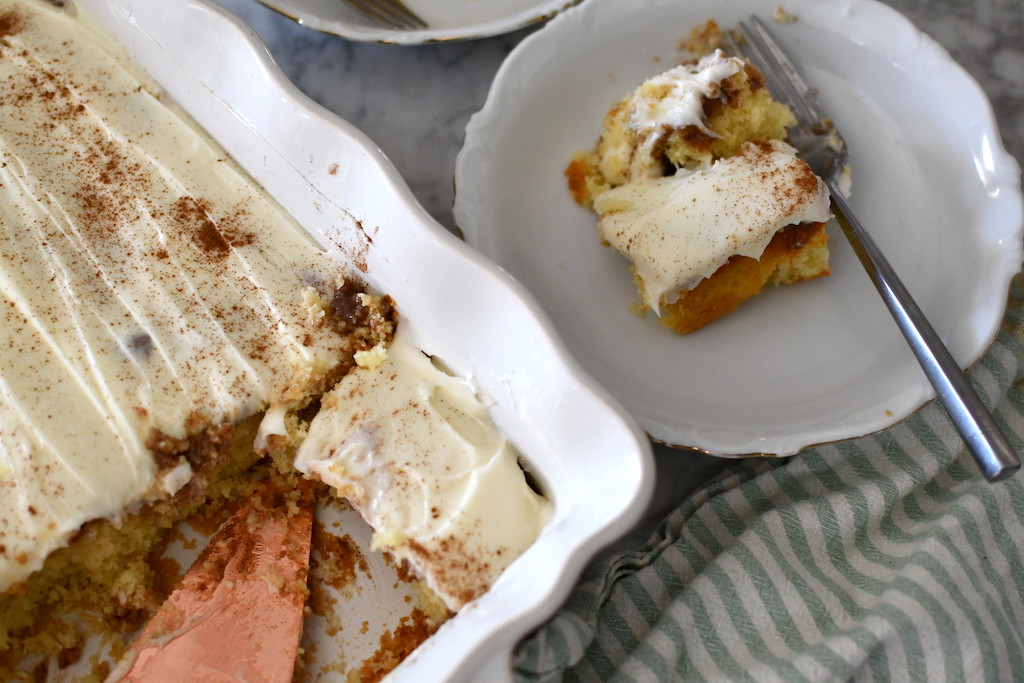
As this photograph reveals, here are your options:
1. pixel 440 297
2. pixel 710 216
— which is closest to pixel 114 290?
pixel 440 297

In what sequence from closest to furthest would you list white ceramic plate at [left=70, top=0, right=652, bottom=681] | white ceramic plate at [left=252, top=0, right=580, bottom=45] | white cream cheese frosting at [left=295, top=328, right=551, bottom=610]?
1. white ceramic plate at [left=70, top=0, right=652, bottom=681]
2. white cream cheese frosting at [left=295, top=328, right=551, bottom=610]
3. white ceramic plate at [left=252, top=0, right=580, bottom=45]

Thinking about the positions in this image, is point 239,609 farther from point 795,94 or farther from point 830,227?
point 795,94

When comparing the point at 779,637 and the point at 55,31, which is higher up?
the point at 55,31

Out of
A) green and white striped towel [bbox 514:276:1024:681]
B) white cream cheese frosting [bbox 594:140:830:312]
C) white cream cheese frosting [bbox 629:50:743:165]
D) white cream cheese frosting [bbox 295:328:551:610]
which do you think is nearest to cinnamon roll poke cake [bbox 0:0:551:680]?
white cream cheese frosting [bbox 295:328:551:610]

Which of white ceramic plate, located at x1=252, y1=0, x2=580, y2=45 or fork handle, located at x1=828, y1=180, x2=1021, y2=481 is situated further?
white ceramic plate, located at x1=252, y1=0, x2=580, y2=45

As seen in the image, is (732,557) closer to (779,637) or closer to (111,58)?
(779,637)

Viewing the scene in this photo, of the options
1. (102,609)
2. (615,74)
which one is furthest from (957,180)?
(102,609)

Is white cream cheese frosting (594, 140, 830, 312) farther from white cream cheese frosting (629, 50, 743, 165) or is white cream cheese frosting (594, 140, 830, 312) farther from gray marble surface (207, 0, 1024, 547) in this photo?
gray marble surface (207, 0, 1024, 547)
